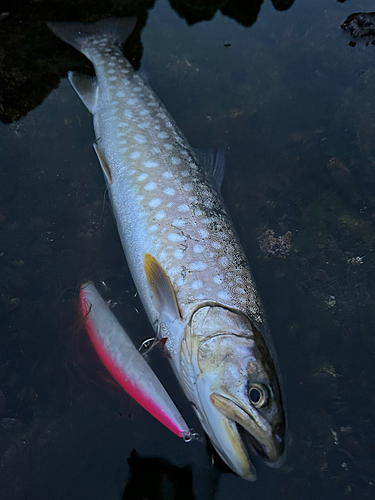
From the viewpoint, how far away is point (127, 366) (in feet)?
7.88

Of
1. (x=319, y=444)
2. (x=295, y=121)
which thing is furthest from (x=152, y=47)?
(x=319, y=444)

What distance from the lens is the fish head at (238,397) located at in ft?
6.49

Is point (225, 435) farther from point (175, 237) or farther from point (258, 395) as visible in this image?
point (175, 237)

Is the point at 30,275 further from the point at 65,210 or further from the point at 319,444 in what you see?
the point at 319,444

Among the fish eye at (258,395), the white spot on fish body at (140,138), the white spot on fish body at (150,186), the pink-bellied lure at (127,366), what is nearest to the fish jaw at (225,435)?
the fish eye at (258,395)

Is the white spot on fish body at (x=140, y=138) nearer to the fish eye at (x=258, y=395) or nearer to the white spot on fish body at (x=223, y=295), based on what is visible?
the white spot on fish body at (x=223, y=295)

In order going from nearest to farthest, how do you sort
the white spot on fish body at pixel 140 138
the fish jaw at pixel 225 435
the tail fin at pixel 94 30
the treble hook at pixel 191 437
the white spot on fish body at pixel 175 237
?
1. the fish jaw at pixel 225 435
2. the treble hook at pixel 191 437
3. the white spot on fish body at pixel 175 237
4. the white spot on fish body at pixel 140 138
5. the tail fin at pixel 94 30

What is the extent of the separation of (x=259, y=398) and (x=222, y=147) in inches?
95.8

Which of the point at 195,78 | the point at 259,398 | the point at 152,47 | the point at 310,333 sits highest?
the point at 152,47

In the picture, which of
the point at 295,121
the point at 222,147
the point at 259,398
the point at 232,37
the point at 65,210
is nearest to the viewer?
the point at 259,398

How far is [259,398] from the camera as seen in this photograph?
2025 mm

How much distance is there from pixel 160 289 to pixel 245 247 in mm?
1073

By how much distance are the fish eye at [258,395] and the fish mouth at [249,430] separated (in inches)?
2.9

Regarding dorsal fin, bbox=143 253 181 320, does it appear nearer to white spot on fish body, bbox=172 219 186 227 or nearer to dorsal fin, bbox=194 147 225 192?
white spot on fish body, bbox=172 219 186 227
